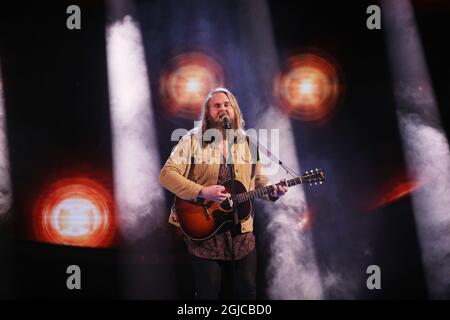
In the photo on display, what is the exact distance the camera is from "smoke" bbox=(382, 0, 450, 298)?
452 cm

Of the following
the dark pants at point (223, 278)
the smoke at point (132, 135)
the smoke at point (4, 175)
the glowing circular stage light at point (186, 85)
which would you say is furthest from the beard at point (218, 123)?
the smoke at point (4, 175)

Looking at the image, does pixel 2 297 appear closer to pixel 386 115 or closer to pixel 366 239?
pixel 366 239

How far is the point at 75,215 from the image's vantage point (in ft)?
14.9

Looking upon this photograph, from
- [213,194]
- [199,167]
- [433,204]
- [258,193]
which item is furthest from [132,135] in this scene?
[433,204]

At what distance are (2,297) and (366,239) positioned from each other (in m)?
3.52

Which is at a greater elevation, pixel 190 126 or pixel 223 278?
pixel 190 126

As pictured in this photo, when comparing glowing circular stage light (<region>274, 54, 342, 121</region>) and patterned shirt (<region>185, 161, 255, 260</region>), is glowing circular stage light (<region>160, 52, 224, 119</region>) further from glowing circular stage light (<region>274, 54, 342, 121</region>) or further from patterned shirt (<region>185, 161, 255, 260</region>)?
patterned shirt (<region>185, 161, 255, 260</region>)

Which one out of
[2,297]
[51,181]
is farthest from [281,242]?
[2,297]

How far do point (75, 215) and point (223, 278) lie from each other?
169 centimetres

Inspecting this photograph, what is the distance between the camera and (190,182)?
363cm

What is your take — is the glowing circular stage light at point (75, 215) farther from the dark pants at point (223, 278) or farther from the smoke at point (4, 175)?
the dark pants at point (223, 278)

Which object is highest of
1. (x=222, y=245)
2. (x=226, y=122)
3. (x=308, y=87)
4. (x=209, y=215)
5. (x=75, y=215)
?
(x=308, y=87)

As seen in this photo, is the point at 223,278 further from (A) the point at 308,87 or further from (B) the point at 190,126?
(A) the point at 308,87

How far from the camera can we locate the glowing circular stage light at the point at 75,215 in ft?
14.7
